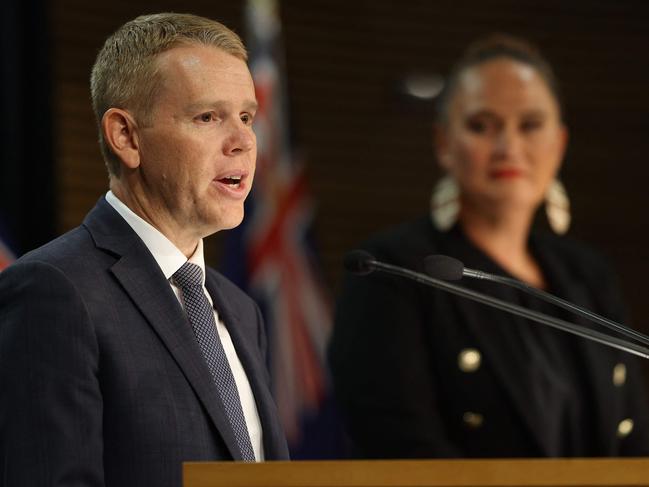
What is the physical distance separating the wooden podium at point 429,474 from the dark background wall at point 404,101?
3554mm

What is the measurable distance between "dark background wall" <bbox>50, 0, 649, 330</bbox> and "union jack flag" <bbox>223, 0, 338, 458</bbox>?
42 centimetres

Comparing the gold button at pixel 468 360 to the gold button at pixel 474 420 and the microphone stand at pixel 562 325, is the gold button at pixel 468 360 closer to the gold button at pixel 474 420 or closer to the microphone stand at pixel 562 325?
the gold button at pixel 474 420

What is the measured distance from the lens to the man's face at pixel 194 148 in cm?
204

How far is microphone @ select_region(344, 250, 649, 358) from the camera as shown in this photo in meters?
1.94

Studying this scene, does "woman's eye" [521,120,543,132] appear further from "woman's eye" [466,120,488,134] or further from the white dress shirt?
the white dress shirt

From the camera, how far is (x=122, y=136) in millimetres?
2072

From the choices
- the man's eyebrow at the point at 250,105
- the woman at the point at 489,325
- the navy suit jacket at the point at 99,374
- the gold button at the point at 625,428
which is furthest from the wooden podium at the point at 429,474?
the gold button at the point at 625,428

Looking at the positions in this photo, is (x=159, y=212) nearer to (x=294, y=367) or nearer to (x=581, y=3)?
(x=294, y=367)

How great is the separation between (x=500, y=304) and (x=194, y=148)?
572 millimetres

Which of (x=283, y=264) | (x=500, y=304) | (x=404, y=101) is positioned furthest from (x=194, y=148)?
(x=404, y=101)

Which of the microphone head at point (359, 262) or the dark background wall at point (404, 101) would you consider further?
the dark background wall at point (404, 101)

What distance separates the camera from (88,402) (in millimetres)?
1804

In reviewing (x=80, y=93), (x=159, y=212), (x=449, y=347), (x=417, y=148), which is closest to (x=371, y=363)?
(x=449, y=347)

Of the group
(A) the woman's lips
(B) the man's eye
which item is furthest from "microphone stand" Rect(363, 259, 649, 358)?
(B) the man's eye
